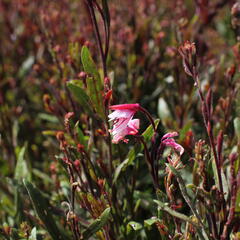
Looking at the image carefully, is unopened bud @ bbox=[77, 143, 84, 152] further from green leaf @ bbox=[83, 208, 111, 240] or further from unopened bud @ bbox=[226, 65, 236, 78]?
unopened bud @ bbox=[226, 65, 236, 78]

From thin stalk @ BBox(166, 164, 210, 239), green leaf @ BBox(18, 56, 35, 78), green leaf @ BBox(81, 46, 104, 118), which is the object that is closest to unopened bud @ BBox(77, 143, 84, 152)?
green leaf @ BBox(81, 46, 104, 118)

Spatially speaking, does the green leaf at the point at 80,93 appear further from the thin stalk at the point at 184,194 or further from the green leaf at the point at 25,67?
the green leaf at the point at 25,67

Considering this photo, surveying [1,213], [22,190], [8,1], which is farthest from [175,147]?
[8,1]

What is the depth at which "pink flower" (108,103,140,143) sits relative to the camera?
117 cm

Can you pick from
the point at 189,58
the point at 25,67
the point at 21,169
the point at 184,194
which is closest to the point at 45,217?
the point at 21,169

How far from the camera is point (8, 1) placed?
3.51 meters

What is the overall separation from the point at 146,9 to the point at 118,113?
1.63 metres

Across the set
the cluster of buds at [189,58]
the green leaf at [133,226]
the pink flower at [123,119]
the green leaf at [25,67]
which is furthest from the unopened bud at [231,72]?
the green leaf at [25,67]

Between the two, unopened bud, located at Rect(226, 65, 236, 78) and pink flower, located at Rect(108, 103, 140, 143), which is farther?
unopened bud, located at Rect(226, 65, 236, 78)

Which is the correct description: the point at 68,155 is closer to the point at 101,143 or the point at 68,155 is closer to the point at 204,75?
the point at 101,143

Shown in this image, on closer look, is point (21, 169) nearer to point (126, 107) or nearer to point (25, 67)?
point (126, 107)

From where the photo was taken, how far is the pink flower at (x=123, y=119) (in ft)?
3.84

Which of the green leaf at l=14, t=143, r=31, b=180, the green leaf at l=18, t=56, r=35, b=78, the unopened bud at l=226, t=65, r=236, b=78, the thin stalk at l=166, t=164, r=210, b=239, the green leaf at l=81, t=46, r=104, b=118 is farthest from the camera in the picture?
the green leaf at l=18, t=56, r=35, b=78

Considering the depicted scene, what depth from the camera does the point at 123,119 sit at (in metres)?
1.20
